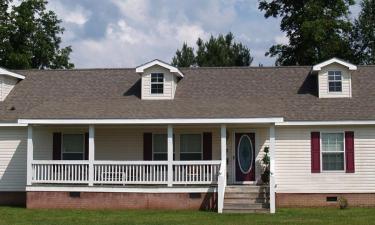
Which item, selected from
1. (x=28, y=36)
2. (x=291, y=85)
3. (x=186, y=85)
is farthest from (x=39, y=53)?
(x=291, y=85)

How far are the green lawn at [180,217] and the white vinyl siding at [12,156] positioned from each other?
2696 millimetres

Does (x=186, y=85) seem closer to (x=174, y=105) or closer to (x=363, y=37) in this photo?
(x=174, y=105)

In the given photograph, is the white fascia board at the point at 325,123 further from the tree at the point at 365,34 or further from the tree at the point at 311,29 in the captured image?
the tree at the point at 365,34

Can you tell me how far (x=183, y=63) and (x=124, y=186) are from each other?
42954 millimetres

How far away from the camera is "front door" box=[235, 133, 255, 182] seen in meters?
24.4

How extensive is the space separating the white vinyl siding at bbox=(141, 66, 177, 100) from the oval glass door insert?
3538mm

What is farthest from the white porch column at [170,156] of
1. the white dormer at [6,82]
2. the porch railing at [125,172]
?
the white dormer at [6,82]

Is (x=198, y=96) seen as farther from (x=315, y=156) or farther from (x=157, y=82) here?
(x=315, y=156)

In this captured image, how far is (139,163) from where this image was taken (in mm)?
22672

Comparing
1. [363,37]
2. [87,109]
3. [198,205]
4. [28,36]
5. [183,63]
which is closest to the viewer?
[198,205]

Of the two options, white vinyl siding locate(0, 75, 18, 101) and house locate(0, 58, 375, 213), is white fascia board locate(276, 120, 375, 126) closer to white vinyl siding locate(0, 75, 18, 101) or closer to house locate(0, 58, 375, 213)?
house locate(0, 58, 375, 213)

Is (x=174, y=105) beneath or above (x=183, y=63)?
beneath

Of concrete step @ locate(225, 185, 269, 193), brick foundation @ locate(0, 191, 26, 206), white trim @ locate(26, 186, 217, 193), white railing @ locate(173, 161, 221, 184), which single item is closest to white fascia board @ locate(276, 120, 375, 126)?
concrete step @ locate(225, 185, 269, 193)

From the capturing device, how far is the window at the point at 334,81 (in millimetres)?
25250
